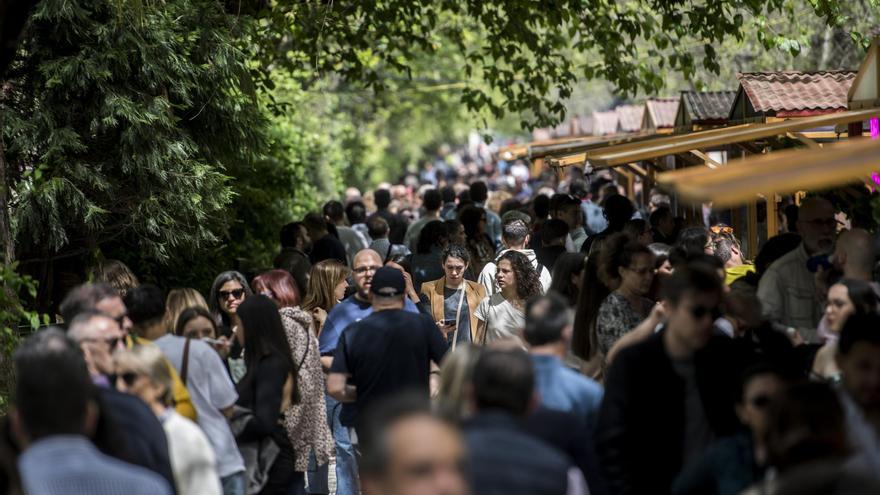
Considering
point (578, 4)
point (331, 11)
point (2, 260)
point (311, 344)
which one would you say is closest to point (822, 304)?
point (311, 344)

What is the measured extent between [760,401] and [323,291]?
5838mm

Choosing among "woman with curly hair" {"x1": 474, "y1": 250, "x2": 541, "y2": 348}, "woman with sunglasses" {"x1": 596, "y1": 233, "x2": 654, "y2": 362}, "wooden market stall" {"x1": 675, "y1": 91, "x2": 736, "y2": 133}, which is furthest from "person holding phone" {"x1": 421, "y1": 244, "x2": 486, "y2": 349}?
"wooden market stall" {"x1": 675, "y1": 91, "x2": 736, "y2": 133}

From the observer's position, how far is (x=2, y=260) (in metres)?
9.34

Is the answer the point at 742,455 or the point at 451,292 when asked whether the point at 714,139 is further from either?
the point at 742,455

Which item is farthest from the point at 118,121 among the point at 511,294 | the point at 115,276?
the point at 511,294

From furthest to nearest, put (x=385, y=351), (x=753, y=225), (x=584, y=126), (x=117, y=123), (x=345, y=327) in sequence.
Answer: (x=584, y=126), (x=753, y=225), (x=117, y=123), (x=345, y=327), (x=385, y=351)

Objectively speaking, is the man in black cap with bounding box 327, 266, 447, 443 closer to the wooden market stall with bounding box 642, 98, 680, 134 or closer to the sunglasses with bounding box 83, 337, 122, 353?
the sunglasses with bounding box 83, 337, 122, 353

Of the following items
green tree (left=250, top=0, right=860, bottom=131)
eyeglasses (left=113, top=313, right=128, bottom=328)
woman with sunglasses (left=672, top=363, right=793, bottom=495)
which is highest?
green tree (left=250, top=0, right=860, bottom=131)

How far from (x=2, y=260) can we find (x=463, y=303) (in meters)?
3.46

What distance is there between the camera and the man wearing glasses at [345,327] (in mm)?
9680

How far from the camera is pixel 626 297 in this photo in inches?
332

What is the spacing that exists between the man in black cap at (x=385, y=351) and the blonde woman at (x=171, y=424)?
1984 millimetres

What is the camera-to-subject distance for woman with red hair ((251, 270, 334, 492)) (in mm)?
8695

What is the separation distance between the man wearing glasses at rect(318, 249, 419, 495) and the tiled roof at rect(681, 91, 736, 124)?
787 centimetres
